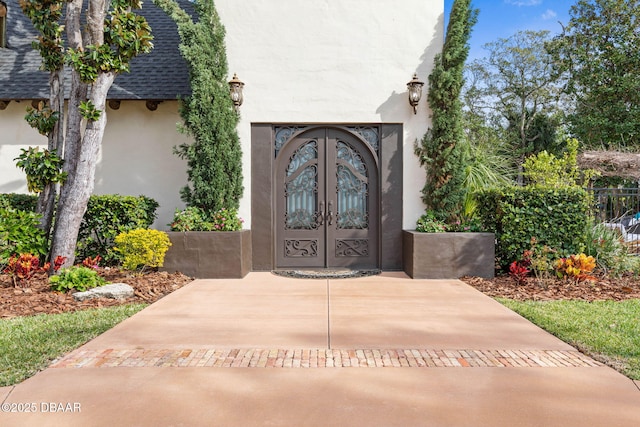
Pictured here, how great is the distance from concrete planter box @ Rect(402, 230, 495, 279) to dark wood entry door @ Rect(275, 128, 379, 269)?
106 centimetres

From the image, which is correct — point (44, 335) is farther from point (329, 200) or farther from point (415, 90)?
point (415, 90)

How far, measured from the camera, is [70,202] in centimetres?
658

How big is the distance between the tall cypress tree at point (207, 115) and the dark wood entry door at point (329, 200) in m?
0.98

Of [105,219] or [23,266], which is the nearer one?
[23,266]

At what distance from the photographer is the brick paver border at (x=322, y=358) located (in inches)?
130

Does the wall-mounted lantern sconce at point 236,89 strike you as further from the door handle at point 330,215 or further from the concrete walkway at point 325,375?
the concrete walkway at point 325,375

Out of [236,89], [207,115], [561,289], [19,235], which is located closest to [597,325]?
[561,289]

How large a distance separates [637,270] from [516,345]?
4545 mm

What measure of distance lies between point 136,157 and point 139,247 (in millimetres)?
2735

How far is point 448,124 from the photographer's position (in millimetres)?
7410

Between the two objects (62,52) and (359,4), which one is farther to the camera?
(359,4)

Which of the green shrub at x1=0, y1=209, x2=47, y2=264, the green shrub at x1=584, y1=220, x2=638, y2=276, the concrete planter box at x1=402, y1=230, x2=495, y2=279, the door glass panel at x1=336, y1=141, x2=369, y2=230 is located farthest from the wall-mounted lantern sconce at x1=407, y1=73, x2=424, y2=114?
the green shrub at x1=0, y1=209, x2=47, y2=264

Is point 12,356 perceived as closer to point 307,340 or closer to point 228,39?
point 307,340

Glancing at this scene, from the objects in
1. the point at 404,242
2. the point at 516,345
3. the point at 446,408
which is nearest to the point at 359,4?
the point at 404,242
